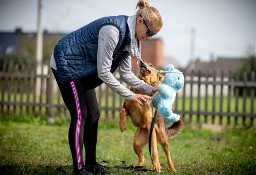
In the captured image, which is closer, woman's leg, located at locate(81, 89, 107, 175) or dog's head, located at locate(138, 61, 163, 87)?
woman's leg, located at locate(81, 89, 107, 175)

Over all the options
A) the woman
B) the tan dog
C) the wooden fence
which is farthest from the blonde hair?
the wooden fence

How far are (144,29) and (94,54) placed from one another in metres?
0.57

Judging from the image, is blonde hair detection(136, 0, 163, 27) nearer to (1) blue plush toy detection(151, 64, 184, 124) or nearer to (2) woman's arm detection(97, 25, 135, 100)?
(2) woman's arm detection(97, 25, 135, 100)

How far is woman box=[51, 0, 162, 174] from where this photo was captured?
153 inches

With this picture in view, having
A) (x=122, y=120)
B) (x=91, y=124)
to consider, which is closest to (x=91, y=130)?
(x=91, y=124)

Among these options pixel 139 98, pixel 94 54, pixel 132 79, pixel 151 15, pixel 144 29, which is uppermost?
pixel 151 15

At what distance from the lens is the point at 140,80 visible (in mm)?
4484

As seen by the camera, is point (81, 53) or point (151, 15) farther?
point (81, 53)

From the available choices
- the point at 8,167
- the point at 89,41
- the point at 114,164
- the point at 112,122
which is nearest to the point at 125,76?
the point at 89,41

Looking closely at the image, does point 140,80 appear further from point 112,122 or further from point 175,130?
point 112,122

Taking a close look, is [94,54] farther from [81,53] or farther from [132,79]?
Result: [132,79]

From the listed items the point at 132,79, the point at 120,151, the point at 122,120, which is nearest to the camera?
the point at 132,79

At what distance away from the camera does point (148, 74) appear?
4.73 m

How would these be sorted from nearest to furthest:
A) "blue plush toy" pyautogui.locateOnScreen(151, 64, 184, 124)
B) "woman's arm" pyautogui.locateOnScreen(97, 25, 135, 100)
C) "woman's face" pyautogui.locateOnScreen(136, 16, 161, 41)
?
"woman's arm" pyautogui.locateOnScreen(97, 25, 135, 100) < "woman's face" pyautogui.locateOnScreen(136, 16, 161, 41) < "blue plush toy" pyautogui.locateOnScreen(151, 64, 184, 124)
